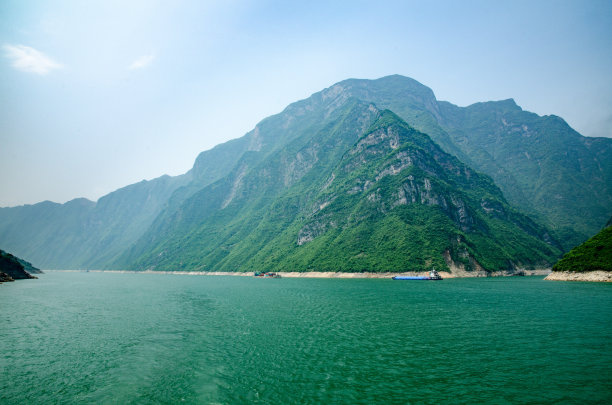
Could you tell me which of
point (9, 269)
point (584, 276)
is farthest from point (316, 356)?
point (9, 269)

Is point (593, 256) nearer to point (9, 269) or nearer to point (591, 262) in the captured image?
point (591, 262)

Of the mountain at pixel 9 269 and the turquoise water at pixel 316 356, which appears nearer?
the turquoise water at pixel 316 356

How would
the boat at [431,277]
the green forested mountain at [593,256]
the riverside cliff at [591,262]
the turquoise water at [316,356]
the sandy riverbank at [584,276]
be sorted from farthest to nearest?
the boat at [431,277] < the green forested mountain at [593,256] < the riverside cliff at [591,262] < the sandy riverbank at [584,276] < the turquoise water at [316,356]

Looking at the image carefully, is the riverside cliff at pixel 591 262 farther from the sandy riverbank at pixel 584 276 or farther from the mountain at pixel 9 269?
the mountain at pixel 9 269

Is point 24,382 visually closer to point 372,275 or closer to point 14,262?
point 372,275

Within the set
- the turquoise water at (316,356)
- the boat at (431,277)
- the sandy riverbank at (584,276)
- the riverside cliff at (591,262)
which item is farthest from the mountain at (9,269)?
the riverside cliff at (591,262)

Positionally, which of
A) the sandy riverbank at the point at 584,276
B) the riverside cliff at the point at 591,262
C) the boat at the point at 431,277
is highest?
the riverside cliff at the point at 591,262

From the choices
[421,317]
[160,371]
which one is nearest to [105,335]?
[160,371]
